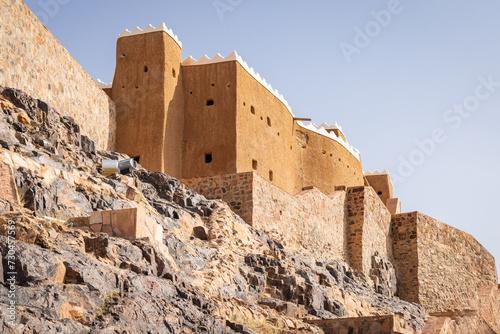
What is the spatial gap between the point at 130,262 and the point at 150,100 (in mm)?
13026

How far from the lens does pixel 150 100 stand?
72.8 ft

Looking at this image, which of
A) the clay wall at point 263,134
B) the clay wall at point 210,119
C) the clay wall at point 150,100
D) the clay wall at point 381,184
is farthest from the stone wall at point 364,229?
the clay wall at point 381,184

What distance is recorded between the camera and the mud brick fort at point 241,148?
18344 millimetres

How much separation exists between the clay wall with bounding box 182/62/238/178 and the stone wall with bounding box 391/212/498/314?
→ 7821 mm

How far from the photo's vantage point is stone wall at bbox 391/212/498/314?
26.0 metres

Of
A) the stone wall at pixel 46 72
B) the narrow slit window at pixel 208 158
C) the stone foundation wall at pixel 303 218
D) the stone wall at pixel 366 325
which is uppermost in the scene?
the stone wall at pixel 46 72

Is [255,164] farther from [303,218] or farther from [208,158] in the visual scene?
[303,218]

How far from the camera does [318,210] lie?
22.3 m

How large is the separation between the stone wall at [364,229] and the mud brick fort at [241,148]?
1.4 inches

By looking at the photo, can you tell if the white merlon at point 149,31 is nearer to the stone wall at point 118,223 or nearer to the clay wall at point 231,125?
the clay wall at point 231,125

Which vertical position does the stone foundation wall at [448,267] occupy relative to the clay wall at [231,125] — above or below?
below

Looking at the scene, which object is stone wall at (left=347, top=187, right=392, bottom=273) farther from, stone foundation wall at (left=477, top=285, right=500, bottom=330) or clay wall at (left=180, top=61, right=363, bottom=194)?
stone foundation wall at (left=477, top=285, right=500, bottom=330)

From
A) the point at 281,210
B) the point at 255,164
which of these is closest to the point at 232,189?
the point at 281,210

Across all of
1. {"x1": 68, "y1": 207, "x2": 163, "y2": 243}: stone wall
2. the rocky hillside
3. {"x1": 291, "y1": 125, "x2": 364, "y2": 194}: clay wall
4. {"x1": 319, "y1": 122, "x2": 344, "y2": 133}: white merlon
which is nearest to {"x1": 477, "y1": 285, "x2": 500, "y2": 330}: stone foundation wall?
{"x1": 291, "y1": 125, "x2": 364, "y2": 194}: clay wall
